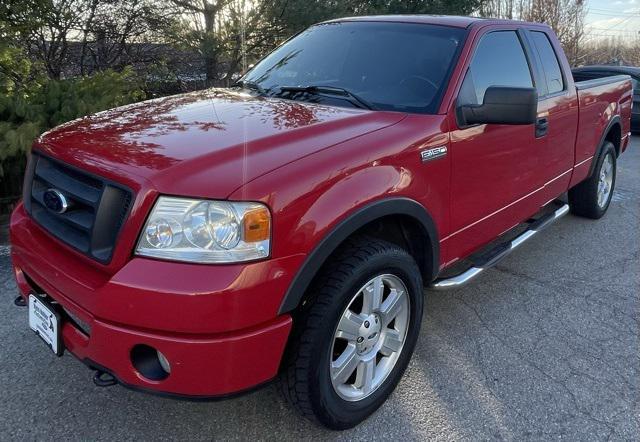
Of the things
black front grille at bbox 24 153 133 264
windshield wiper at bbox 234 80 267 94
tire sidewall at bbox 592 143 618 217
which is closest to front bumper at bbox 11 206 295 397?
black front grille at bbox 24 153 133 264

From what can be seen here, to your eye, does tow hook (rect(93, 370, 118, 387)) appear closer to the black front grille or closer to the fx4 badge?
the black front grille

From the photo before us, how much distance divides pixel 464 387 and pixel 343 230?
120 cm

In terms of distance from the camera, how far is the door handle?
3.61m

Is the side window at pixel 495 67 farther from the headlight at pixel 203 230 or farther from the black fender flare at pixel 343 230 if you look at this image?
the headlight at pixel 203 230

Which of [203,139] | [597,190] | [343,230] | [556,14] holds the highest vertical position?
[556,14]

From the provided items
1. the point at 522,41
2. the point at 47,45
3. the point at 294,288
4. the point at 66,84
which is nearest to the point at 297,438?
the point at 294,288

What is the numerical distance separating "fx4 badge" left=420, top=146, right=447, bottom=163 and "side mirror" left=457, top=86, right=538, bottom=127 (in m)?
0.24

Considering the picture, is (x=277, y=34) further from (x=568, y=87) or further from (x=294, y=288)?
(x=294, y=288)

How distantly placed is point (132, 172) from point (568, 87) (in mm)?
→ 3592

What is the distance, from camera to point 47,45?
8688 millimetres

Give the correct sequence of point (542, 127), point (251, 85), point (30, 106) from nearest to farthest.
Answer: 1. point (251, 85)
2. point (542, 127)
3. point (30, 106)

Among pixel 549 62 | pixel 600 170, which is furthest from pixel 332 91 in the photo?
pixel 600 170

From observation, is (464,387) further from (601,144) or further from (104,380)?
(601,144)

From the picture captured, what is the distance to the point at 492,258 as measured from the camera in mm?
3342
